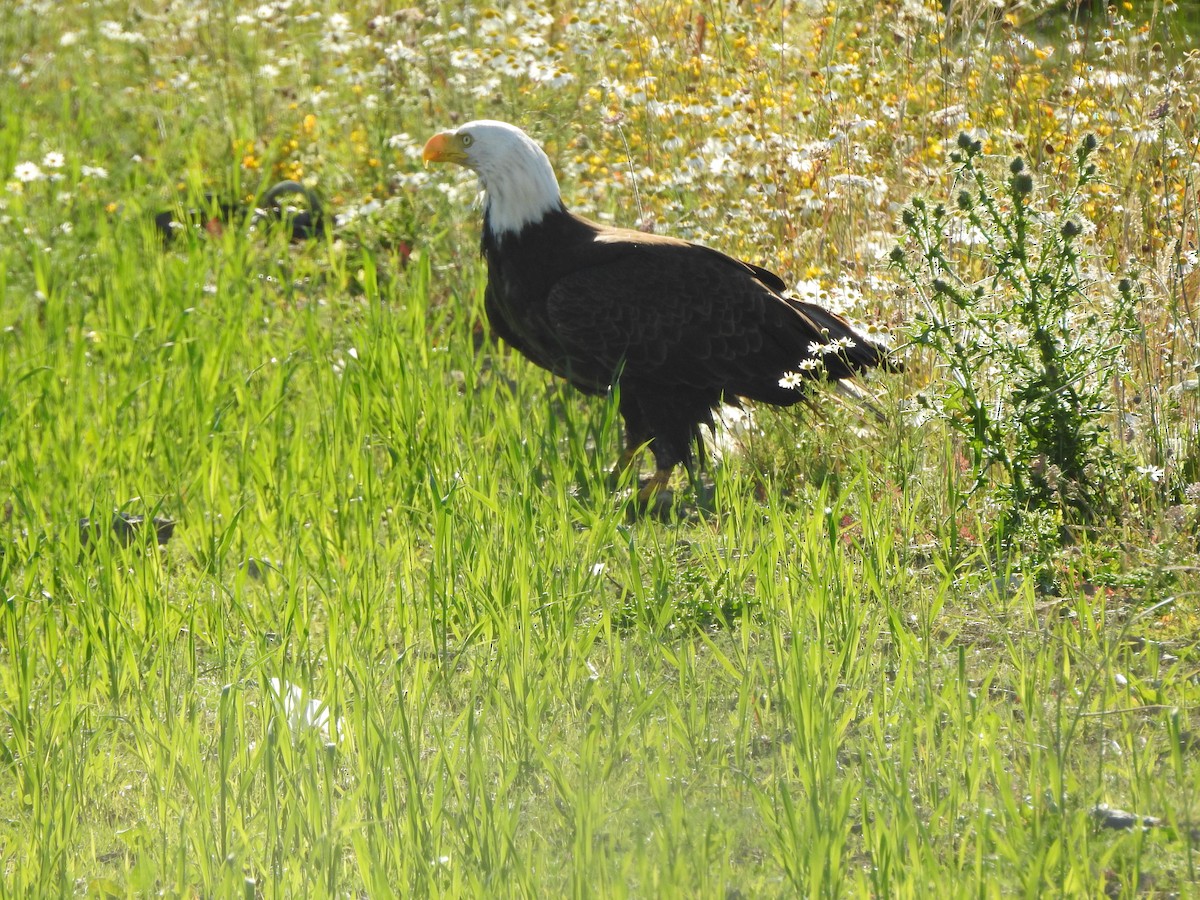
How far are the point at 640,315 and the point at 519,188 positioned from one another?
0.64m

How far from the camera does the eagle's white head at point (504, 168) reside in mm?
4883

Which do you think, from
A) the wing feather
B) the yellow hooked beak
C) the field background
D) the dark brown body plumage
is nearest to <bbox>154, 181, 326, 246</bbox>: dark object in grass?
the field background

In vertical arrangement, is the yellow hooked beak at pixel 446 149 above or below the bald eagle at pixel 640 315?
above

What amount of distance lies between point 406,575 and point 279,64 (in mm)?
5571

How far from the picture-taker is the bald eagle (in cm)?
A: 466

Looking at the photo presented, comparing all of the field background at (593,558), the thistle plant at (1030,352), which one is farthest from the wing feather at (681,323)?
the thistle plant at (1030,352)

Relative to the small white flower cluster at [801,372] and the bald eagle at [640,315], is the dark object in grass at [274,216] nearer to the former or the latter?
the bald eagle at [640,315]

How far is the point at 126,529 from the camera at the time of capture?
14.4ft

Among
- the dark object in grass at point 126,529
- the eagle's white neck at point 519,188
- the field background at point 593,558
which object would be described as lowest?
the dark object in grass at point 126,529

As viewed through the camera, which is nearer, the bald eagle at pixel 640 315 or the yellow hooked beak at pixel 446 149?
the bald eagle at pixel 640 315

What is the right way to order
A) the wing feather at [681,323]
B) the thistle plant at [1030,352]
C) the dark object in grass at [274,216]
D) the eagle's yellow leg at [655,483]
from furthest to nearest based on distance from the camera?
the dark object in grass at [274,216] < the eagle's yellow leg at [655,483] < the wing feather at [681,323] < the thistle plant at [1030,352]

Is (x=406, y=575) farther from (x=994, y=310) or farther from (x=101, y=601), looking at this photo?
(x=994, y=310)

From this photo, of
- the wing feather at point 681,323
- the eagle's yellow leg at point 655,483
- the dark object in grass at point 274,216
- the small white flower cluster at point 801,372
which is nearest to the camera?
the small white flower cluster at point 801,372

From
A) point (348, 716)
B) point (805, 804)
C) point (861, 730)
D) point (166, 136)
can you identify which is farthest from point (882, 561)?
point (166, 136)
